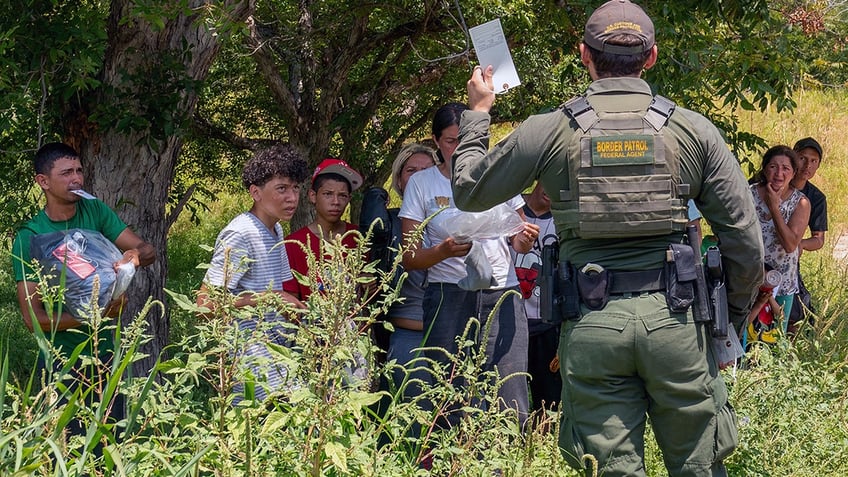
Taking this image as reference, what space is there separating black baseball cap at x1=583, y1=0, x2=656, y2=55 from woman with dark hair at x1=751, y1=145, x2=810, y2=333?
3195 millimetres

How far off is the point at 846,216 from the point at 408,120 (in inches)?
308

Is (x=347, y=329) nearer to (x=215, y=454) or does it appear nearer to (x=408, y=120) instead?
(x=215, y=454)

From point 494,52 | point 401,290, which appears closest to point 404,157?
point 401,290

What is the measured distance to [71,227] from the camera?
4.04 m

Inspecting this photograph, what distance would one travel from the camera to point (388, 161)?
7.61 metres

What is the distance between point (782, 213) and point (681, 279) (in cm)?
357

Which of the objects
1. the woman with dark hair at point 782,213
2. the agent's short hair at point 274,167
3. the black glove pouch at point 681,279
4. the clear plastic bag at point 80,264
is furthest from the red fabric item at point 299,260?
the woman with dark hair at point 782,213

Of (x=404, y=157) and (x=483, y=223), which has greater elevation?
(x=404, y=157)

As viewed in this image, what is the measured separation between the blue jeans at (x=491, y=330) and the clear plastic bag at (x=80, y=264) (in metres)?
1.32

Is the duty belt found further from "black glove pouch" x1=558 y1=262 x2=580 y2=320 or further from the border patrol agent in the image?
"black glove pouch" x1=558 y1=262 x2=580 y2=320

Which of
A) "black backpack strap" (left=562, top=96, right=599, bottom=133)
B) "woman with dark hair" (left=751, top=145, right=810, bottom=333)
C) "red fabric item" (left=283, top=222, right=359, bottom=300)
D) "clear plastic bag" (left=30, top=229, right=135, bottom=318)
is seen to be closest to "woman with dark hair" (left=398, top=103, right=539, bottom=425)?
"red fabric item" (left=283, top=222, right=359, bottom=300)

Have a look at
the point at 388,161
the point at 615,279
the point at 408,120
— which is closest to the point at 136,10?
the point at 615,279

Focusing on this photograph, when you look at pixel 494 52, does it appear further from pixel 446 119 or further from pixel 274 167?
pixel 274 167

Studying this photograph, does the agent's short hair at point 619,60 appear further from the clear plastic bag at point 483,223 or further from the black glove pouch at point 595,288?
the clear plastic bag at point 483,223
